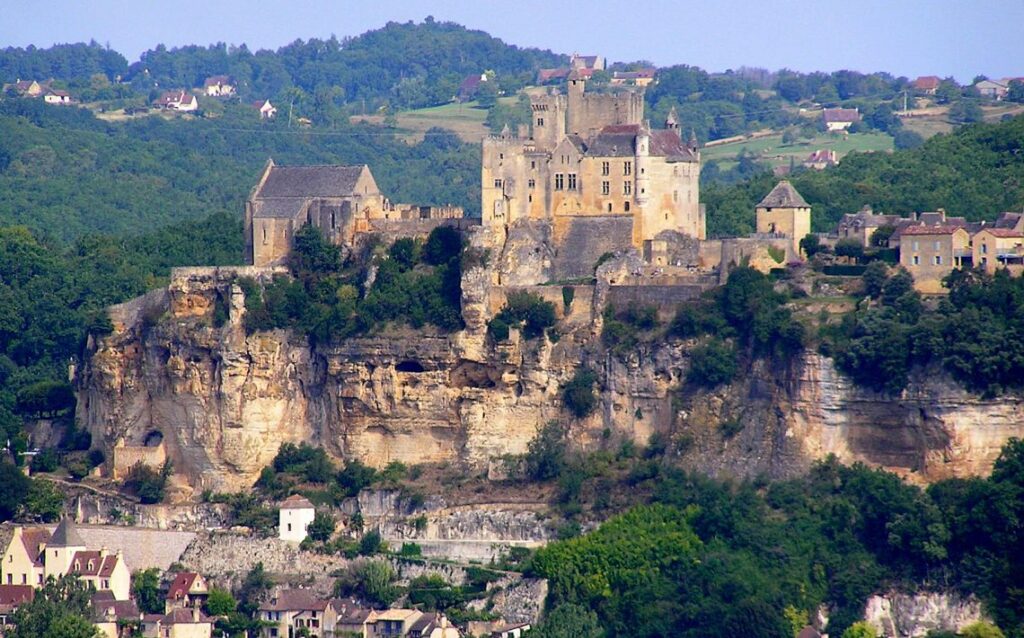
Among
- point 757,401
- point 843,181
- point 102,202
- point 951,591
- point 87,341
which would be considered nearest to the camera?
point 951,591

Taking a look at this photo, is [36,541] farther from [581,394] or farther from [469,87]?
[469,87]

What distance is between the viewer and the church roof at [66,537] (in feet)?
233

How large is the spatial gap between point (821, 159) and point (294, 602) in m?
56.1

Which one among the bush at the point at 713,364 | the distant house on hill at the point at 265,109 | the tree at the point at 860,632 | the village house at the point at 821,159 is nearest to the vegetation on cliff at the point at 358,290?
the bush at the point at 713,364

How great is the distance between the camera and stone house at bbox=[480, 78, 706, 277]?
73562mm

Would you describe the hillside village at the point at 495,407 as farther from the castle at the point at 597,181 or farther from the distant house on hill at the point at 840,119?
the distant house on hill at the point at 840,119

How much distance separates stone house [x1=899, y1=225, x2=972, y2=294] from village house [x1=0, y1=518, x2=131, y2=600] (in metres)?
20.6

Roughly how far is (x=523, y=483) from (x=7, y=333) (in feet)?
78.4

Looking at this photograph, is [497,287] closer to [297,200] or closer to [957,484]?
[297,200]

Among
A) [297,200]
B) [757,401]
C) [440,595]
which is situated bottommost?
[440,595]

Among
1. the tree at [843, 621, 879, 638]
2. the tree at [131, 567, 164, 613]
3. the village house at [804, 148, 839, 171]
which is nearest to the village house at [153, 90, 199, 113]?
the village house at [804, 148, 839, 171]

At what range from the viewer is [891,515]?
64875 mm

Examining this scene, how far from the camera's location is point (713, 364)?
6956cm

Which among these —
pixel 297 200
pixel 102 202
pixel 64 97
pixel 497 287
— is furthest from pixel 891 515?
pixel 64 97
